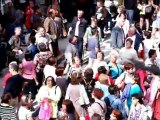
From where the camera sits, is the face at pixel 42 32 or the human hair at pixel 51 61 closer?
the human hair at pixel 51 61

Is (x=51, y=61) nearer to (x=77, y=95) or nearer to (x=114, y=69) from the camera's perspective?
(x=77, y=95)

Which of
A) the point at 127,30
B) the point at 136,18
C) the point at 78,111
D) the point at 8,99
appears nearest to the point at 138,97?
the point at 78,111

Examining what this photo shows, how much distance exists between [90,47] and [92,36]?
0.41m

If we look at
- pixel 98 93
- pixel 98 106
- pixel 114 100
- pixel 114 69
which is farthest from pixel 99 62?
pixel 98 106

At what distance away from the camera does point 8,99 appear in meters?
11.4

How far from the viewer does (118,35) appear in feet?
58.1

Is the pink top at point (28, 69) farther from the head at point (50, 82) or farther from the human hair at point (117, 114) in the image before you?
the human hair at point (117, 114)

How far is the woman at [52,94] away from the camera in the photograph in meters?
12.6

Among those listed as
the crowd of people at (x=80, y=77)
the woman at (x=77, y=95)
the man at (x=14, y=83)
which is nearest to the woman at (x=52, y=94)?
the crowd of people at (x=80, y=77)

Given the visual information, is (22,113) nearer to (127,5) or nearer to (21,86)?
(21,86)

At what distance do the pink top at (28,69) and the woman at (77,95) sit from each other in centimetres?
184

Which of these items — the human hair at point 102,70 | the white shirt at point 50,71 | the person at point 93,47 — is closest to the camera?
the human hair at point 102,70

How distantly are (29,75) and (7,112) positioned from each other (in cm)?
313

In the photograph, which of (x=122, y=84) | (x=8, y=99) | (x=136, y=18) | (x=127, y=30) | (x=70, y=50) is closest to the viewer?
(x=8, y=99)
